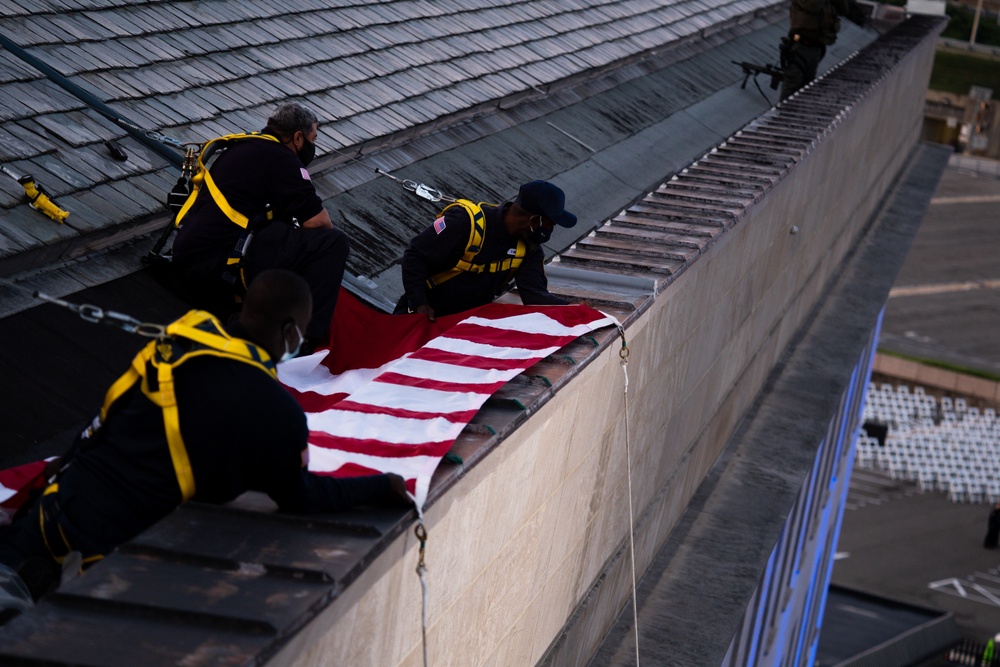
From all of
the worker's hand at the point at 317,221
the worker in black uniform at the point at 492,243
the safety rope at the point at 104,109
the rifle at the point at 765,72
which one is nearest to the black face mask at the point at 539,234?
the worker in black uniform at the point at 492,243

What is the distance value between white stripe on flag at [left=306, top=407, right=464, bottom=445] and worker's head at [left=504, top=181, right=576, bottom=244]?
207 cm

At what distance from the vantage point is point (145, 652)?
9.87ft

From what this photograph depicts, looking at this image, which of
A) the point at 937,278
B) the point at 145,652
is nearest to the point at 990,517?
the point at 937,278

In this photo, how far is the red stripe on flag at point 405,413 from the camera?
15.5ft

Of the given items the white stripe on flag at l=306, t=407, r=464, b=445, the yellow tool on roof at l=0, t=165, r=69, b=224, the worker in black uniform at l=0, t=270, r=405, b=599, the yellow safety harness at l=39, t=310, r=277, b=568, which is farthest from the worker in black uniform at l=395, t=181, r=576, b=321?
the yellow safety harness at l=39, t=310, r=277, b=568

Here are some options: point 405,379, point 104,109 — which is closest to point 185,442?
point 405,379

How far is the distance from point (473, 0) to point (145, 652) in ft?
34.6

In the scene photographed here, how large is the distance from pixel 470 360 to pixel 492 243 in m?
1.34

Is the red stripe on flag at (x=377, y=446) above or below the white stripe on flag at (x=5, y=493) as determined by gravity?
above

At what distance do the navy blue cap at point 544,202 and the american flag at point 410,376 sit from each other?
54cm

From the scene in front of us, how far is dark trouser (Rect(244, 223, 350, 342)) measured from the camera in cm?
617

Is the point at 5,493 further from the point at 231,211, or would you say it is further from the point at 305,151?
the point at 305,151

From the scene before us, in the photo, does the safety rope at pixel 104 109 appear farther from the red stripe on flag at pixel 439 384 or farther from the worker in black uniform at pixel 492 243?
the red stripe on flag at pixel 439 384

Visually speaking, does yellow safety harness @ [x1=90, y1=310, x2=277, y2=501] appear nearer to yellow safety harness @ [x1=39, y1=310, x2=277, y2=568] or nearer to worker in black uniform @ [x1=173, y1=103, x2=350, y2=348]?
yellow safety harness @ [x1=39, y1=310, x2=277, y2=568]
